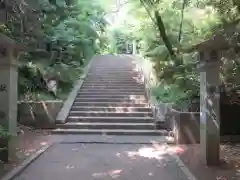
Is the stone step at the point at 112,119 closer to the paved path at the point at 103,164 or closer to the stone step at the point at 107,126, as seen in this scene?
the stone step at the point at 107,126

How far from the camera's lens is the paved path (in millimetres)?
6270

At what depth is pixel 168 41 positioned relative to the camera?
14.2 meters

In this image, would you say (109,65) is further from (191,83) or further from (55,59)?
(191,83)

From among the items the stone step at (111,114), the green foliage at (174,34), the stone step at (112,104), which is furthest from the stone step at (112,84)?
the stone step at (111,114)

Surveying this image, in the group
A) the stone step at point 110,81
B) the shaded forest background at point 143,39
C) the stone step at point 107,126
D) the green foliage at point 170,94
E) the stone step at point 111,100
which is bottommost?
the stone step at point 107,126

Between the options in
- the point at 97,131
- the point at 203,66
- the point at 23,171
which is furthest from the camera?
the point at 97,131

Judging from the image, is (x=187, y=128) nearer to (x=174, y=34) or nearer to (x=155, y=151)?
(x=155, y=151)

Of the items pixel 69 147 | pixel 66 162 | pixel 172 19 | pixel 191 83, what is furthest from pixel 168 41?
pixel 66 162

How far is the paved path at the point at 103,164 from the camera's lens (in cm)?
627

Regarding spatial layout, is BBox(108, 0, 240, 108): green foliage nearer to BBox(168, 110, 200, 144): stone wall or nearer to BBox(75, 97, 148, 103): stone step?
BBox(75, 97, 148, 103): stone step

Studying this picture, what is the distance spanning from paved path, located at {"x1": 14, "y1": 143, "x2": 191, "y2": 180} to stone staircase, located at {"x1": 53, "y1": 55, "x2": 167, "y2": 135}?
194 cm

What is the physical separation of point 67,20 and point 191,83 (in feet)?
30.7

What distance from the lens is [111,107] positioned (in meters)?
12.8

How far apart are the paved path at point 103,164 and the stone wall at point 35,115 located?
2.54m
